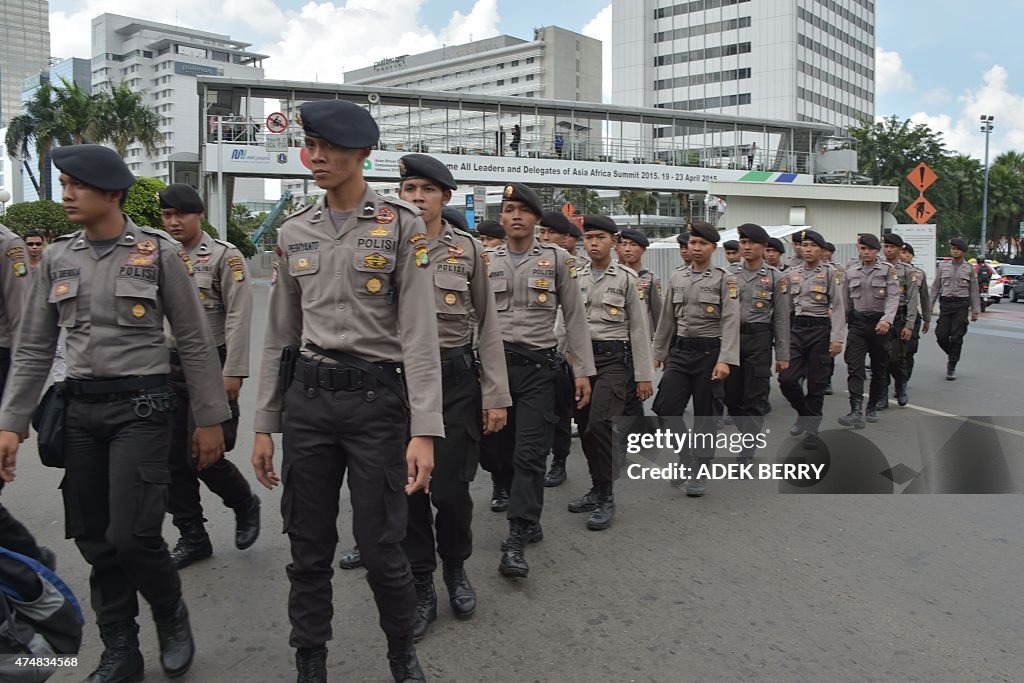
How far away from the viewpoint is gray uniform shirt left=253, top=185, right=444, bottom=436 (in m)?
2.91

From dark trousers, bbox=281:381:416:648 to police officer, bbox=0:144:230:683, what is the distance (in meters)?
0.62

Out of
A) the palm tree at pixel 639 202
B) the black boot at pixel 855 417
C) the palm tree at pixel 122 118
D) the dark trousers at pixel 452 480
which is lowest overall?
the black boot at pixel 855 417

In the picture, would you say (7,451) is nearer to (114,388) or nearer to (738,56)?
(114,388)

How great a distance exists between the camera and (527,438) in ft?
15.0

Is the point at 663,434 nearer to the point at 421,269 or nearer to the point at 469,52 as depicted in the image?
the point at 421,269

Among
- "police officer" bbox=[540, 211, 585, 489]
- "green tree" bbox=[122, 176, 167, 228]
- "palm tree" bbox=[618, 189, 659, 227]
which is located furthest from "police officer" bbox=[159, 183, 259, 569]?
"palm tree" bbox=[618, 189, 659, 227]

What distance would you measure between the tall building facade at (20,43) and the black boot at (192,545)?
18756 cm

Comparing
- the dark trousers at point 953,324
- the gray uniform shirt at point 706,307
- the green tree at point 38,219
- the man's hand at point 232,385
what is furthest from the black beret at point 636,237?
the green tree at point 38,219

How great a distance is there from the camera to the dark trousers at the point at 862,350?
28.3 ft

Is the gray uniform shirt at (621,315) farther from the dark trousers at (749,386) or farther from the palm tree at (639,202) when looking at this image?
the palm tree at (639,202)

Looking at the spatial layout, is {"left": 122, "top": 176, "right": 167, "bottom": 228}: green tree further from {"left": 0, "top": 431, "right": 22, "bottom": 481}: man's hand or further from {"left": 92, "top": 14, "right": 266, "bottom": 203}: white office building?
{"left": 92, "top": 14, "right": 266, "bottom": 203}: white office building

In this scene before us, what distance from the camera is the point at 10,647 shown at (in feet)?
7.72

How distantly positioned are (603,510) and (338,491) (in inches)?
105

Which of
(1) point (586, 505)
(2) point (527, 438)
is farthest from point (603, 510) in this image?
(2) point (527, 438)
